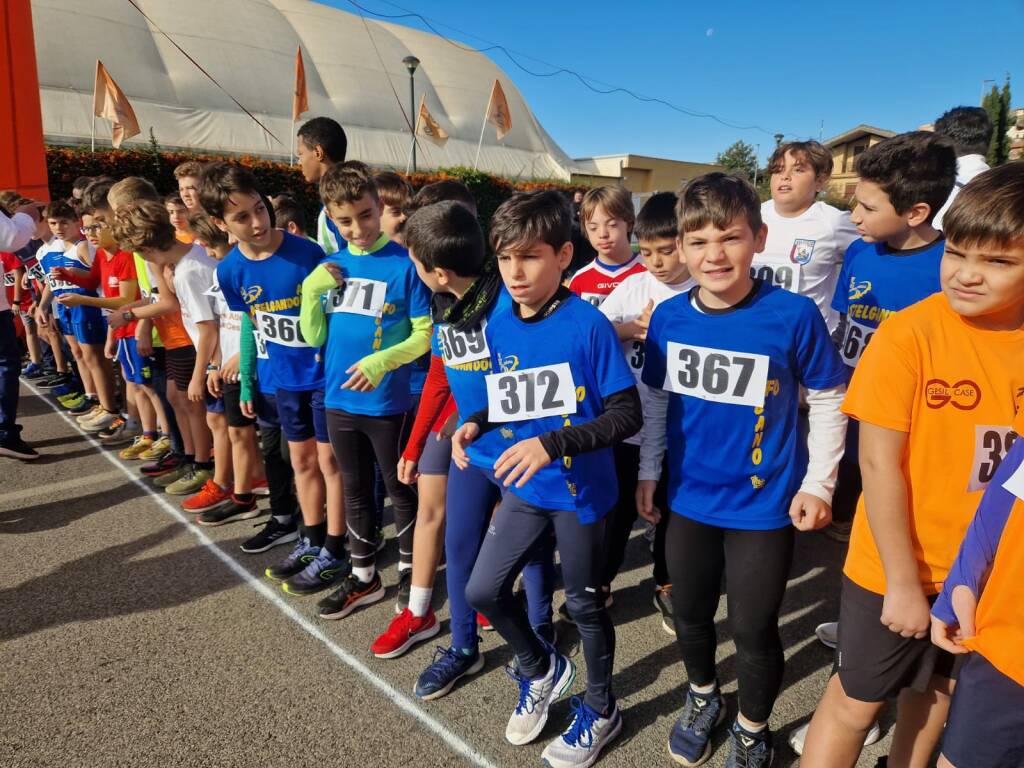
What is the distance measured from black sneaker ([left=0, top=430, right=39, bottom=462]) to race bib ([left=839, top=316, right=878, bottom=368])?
6211mm

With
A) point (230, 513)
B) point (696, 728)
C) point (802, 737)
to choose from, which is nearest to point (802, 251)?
point (802, 737)

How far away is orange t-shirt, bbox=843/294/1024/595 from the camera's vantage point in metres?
1.41

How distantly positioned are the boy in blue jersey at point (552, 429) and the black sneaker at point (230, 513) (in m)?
2.60

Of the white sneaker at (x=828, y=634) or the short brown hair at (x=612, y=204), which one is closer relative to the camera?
the white sneaker at (x=828, y=634)

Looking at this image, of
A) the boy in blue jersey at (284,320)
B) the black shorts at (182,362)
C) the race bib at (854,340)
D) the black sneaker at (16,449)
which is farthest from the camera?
the black sneaker at (16,449)

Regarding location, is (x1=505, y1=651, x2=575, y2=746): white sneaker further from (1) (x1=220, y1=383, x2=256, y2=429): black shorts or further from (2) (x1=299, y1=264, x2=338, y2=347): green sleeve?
(1) (x1=220, y1=383, x2=256, y2=429): black shorts

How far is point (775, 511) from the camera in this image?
6.21 feet

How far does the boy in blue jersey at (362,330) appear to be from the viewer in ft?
9.03

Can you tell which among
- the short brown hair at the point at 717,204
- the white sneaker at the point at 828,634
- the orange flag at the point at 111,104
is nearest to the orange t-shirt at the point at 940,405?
the short brown hair at the point at 717,204

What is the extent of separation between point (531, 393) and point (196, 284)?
112 inches

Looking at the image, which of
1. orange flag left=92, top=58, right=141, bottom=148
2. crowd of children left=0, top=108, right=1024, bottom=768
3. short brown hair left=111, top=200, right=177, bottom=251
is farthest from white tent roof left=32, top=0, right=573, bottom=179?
crowd of children left=0, top=108, right=1024, bottom=768

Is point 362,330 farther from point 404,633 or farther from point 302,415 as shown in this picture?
point 404,633

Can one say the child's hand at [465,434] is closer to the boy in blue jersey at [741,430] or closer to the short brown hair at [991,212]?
the boy in blue jersey at [741,430]

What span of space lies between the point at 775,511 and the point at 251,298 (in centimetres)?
272
